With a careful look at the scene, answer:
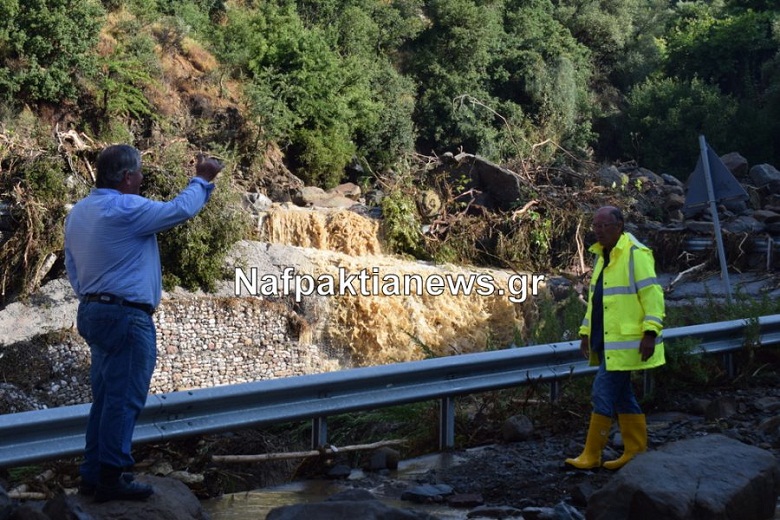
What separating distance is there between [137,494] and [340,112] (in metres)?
28.2

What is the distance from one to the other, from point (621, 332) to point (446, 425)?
153 centimetres

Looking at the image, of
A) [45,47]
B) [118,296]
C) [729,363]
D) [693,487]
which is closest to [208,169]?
[118,296]

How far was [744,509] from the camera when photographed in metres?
5.01

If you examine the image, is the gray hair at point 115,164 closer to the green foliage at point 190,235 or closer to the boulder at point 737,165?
the green foliage at point 190,235

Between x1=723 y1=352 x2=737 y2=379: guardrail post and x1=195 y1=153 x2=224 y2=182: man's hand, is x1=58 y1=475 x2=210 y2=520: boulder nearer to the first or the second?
x1=195 y1=153 x2=224 y2=182: man's hand

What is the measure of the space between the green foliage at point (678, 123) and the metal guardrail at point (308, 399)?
3445 cm

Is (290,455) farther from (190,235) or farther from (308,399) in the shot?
(190,235)

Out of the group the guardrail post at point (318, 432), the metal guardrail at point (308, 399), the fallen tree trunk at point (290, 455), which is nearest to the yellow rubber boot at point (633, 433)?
the metal guardrail at point (308, 399)

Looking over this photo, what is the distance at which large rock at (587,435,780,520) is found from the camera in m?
4.80

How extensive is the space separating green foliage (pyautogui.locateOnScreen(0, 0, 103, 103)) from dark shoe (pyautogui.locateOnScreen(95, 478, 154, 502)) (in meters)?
22.2

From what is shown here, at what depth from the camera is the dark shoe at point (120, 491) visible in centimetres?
467

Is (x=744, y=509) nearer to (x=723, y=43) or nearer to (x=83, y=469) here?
(x=83, y=469)

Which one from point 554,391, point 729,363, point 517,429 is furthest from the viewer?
point 729,363

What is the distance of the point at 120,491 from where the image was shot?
4668 mm
